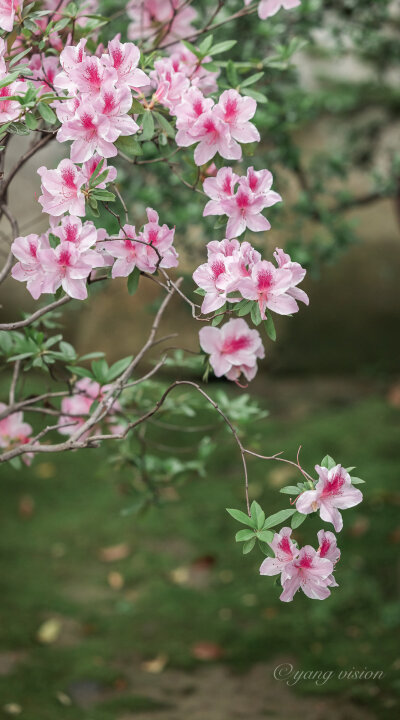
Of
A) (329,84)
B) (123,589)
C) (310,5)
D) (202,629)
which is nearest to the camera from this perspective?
(310,5)

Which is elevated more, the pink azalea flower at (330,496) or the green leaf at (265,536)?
the pink azalea flower at (330,496)

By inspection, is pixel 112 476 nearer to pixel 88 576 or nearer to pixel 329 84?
pixel 88 576

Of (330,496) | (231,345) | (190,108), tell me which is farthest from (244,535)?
(190,108)

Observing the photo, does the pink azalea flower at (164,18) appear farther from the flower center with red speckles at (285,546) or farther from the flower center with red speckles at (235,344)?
the flower center with red speckles at (285,546)

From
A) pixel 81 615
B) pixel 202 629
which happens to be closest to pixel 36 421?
pixel 81 615

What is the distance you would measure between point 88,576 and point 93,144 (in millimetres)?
2603

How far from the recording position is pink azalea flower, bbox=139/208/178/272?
145cm

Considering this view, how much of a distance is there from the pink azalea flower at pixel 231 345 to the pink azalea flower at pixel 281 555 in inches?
12.0

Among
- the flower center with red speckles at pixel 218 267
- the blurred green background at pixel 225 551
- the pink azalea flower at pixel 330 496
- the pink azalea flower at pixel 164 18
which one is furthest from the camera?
the blurred green background at pixel 225 551

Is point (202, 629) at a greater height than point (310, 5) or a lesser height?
lesser

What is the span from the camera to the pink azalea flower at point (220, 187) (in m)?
1.42

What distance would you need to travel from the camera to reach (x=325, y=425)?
185 inches

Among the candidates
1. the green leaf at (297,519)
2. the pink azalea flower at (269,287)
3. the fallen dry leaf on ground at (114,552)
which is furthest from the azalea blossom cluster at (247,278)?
the fallen dry leaf on ground at (114,552)

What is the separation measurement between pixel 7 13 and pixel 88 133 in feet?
1.27
